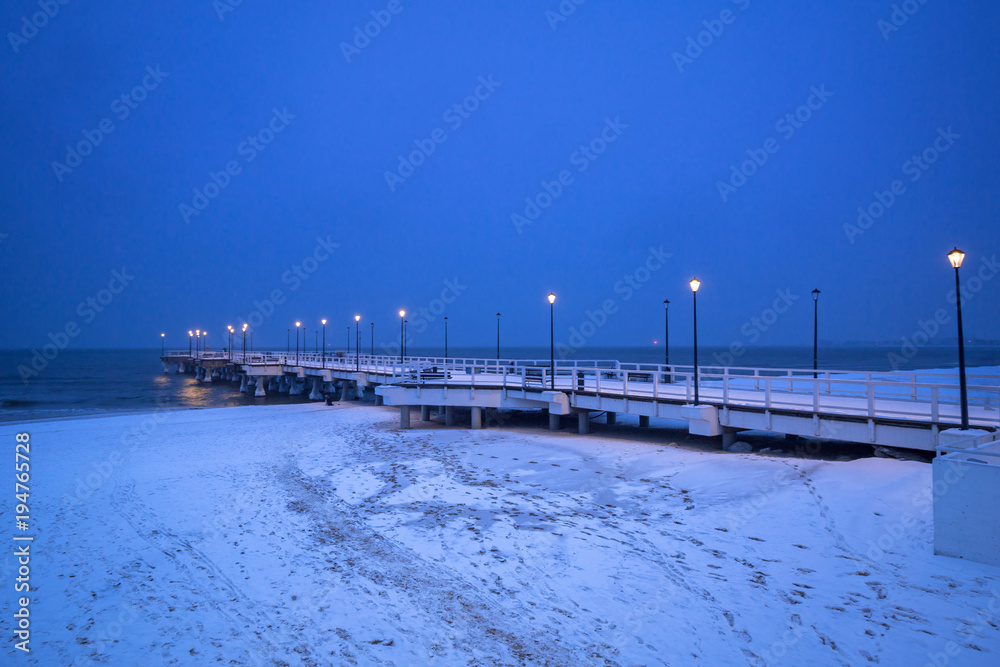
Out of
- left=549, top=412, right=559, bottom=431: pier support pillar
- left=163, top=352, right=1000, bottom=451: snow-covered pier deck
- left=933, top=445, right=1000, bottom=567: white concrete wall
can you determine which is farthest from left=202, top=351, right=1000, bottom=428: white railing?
left=933, top=445, right=1000, bottom=567: white concrete wall

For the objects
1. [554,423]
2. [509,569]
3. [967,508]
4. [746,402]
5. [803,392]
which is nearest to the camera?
[967,508]

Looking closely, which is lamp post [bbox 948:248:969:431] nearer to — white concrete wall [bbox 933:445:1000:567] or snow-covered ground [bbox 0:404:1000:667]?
snow-covered ground [bbox 0:404:1000:667]

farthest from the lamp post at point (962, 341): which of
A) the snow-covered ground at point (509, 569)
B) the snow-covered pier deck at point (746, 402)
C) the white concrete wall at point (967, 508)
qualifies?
the white concrete wall at point (967, 508)

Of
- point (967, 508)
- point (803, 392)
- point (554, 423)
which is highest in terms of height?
point (803, 392)

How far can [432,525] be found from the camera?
9.10 m

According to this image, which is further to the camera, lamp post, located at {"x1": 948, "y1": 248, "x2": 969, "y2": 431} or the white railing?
the white railing

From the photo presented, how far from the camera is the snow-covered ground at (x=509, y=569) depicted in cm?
538

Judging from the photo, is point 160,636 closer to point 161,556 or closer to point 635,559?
point 161,556

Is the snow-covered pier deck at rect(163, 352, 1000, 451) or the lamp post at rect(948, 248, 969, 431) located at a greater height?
the lamp post at rect(948, 248, 969, 431)

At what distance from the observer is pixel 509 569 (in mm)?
7219

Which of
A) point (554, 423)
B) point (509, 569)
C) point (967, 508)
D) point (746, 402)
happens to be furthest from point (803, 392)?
point (509, 569)

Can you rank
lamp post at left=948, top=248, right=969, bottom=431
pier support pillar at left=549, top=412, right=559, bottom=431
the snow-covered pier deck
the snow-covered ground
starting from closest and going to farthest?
1. the snow-covered ground
2. lamp post at left=948, top=248, right=969, bottom=431
3. the snow-covered pier deck
4. pier support pillar at left=549, top=412, right=559, bottom=431

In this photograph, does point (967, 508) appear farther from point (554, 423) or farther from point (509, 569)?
point (554, 423)

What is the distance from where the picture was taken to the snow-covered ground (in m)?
5.38
